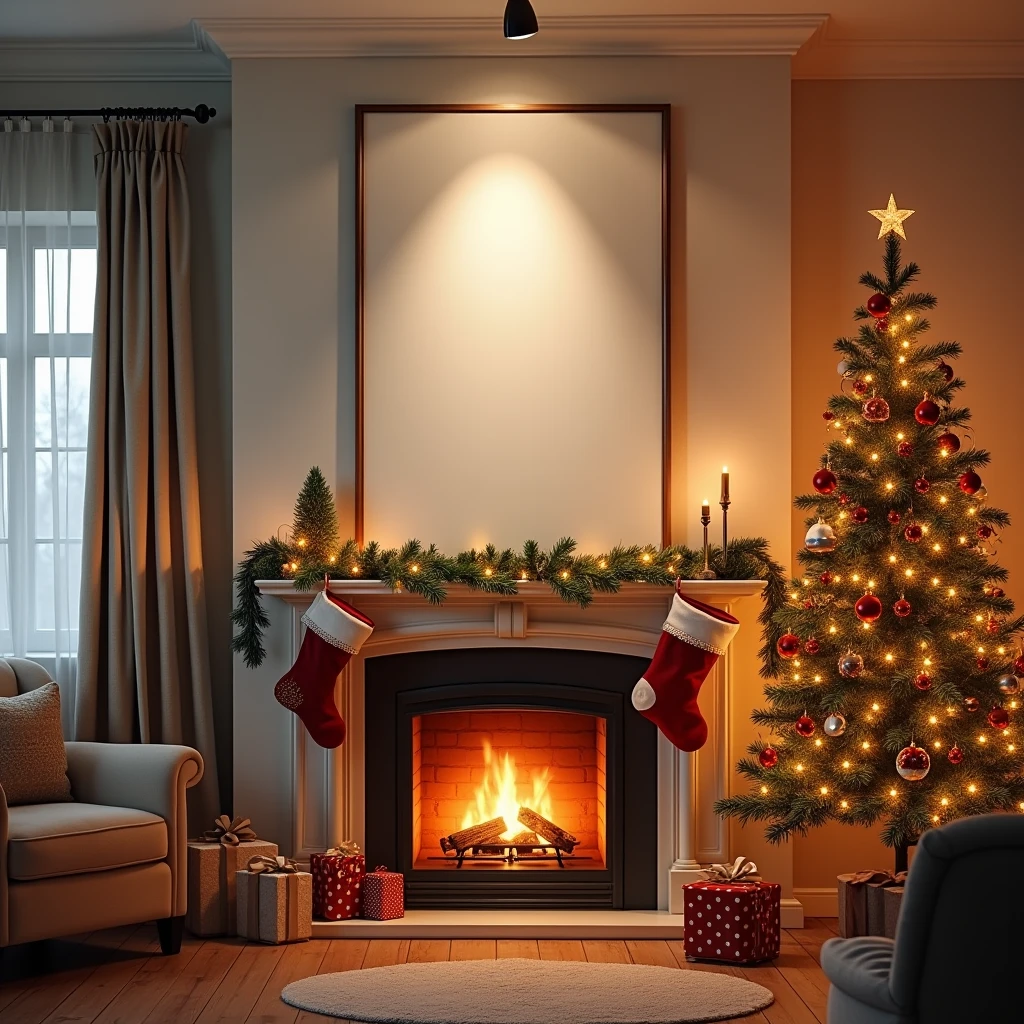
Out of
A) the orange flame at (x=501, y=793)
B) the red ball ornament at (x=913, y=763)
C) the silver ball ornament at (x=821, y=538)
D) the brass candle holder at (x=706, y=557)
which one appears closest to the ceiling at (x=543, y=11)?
the brass candle holder at (x=706, y=557)

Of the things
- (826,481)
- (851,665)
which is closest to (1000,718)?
(851,665)

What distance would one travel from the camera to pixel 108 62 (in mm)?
4871

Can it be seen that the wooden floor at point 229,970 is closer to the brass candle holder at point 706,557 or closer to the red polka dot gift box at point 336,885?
the red polka dot gift box at point 336,885

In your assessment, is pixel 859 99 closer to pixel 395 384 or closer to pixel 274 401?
pixel 395 384

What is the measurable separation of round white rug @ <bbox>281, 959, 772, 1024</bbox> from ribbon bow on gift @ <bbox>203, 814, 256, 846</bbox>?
2.36 ft

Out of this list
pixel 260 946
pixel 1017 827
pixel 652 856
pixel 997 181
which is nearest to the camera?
pixel 1017 827

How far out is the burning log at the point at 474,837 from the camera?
15.2 ft

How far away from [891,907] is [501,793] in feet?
4.90

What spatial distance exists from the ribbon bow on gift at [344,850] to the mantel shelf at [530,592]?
0.83 meters

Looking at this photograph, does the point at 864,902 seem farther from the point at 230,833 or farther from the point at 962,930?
the point at 230,833

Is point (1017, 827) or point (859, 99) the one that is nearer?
point (1017, 827)

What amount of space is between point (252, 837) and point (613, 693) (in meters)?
1.32

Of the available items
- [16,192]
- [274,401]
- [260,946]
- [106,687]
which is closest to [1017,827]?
[260,946]

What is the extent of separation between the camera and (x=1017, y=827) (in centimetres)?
228
